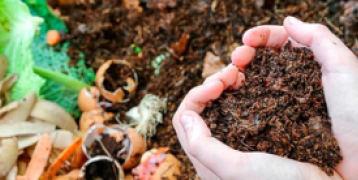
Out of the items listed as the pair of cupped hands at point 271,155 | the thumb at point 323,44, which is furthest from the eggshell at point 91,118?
the thumb at point 323,44

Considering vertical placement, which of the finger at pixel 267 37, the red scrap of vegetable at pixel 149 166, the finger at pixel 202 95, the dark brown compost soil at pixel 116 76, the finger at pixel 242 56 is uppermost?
the finger at pixel 267 37

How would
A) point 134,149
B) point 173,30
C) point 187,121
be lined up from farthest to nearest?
1. point 173,30
2. point 134,149
3. point 187,121

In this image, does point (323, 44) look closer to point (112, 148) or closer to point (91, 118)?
point (112, 148)

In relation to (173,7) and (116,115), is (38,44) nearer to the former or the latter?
(116,115)

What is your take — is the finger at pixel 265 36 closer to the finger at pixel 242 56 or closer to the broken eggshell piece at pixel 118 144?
the finger at pixel 242 56

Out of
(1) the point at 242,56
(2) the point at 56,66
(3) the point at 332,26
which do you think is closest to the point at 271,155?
(1) the point at 242,56

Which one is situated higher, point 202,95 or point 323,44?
point 323,44

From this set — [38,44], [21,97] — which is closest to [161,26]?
[38,44]
